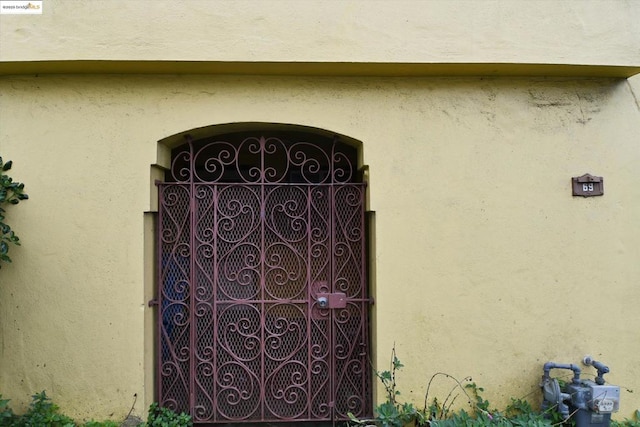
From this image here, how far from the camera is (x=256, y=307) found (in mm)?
3285

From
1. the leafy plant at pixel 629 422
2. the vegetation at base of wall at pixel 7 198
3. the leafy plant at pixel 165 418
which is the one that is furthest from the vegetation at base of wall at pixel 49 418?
the leafy plant at pixel 629 422

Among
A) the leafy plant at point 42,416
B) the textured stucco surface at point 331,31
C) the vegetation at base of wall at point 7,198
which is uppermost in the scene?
the textured stucco surface at point 331,31

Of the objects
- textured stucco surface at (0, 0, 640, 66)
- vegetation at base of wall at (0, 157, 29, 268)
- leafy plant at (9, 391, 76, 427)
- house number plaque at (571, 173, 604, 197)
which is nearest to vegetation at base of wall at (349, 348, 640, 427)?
house number plaque at (571, 173, 604, 197)

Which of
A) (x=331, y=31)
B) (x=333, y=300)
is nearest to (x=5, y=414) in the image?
(x=333, y=300)

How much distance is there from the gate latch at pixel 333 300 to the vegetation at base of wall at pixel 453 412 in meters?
0.52

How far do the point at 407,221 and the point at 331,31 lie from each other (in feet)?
4.88

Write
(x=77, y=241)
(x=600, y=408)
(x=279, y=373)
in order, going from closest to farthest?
(x=600, y=408) → (x=77, y=241) → (x=279, y=373)

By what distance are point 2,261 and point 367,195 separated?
8.92 feet

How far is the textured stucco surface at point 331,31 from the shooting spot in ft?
9.80

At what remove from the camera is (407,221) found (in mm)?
3191

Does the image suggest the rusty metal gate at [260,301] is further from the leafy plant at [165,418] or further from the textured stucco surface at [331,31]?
the textured stucco surface at [331,31]

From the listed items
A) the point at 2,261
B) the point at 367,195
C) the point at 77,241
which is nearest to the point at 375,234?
the point at 367,195

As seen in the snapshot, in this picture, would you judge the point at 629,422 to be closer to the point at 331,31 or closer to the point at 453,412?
the point at 453,412

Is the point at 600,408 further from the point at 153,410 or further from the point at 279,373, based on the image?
the point at 153,410
